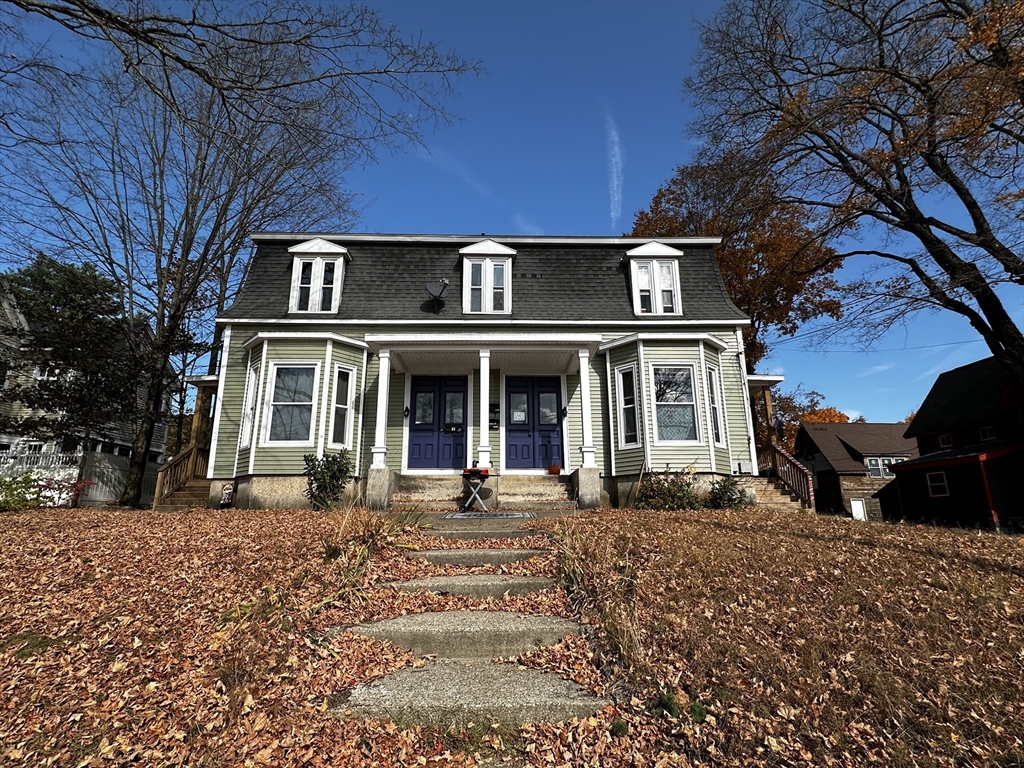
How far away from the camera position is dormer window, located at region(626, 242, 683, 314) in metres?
13.9

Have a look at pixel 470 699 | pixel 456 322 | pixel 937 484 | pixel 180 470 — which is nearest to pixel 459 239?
pixel 456 322

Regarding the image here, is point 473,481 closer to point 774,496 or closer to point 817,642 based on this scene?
point 817,642

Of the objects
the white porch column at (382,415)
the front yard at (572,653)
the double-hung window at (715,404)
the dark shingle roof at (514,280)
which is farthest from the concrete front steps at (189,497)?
the double-hung window at (715,404)

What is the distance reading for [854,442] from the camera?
29.4 meters

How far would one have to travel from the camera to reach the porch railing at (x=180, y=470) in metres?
11.8

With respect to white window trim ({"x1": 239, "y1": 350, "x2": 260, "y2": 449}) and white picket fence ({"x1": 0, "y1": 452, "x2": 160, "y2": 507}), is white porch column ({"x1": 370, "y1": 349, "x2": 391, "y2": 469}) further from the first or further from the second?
white picket fence ({"x1": 0, "y1": 452, "x2": 160, "y2": 507})

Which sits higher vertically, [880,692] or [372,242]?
[372,242]

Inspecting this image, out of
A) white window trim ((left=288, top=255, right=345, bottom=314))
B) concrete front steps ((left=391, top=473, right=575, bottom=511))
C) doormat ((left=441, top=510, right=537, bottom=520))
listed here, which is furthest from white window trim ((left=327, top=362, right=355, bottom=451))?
doormat ((left=441, top=510, right=537, bottom=520))

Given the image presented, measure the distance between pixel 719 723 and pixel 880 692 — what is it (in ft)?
3.61

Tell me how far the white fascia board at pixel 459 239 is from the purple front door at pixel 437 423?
386 cm

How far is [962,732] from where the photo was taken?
2.97 m

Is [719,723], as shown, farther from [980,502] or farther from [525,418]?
[980,502]

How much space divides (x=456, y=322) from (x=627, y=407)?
4.78 m

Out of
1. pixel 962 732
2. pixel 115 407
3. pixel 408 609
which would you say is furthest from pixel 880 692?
pixel 115 407
